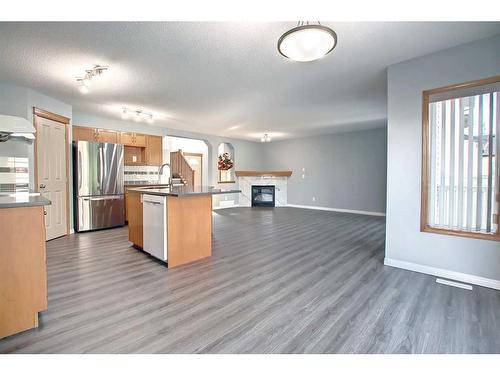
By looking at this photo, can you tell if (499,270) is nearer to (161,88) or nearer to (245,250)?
(245,250)

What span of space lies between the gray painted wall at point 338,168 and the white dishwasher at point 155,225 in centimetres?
607

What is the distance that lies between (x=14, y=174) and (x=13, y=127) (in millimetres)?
2306

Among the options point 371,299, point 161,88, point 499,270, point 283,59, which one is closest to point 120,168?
point 161,88

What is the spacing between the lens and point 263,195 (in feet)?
29.4

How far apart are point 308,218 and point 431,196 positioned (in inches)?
144

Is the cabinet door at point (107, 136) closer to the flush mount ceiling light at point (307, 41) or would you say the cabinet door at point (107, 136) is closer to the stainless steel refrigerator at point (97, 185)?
the stainless steel refrigerator at point (97, 185)

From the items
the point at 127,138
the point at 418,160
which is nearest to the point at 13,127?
the point at 418,160

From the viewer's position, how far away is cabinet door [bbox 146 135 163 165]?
6.15 m

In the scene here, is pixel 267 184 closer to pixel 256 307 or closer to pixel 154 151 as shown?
pixel 154 151

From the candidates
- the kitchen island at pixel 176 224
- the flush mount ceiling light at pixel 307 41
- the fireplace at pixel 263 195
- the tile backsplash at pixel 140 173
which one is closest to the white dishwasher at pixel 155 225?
the kitchen island at pixel 176 224

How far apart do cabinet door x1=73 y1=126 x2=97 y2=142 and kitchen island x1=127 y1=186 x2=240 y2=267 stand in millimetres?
2828

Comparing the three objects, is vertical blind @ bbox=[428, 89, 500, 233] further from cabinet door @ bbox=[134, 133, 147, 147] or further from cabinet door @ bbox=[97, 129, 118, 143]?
cabinet door @ bbox=[97, 129, 118, 143]

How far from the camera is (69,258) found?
3162 mm

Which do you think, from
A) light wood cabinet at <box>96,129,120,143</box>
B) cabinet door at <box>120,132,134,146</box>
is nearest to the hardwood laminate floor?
light wood cabinet at <box>96,129,120,143</box>
